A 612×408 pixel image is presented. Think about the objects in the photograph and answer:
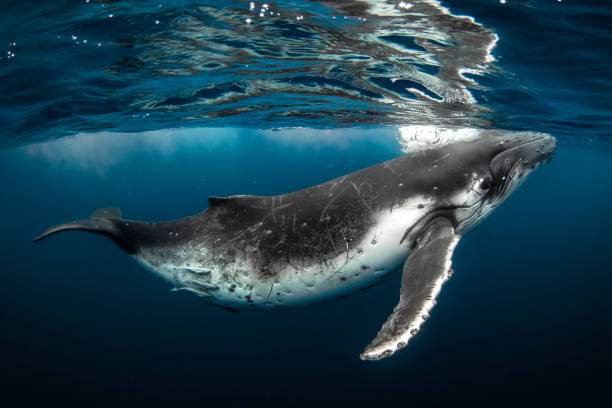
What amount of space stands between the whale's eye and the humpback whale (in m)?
0.01

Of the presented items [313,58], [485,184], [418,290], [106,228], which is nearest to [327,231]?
[418,290]

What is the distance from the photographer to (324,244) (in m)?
3.64

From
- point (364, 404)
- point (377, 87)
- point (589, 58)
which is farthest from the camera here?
point (364, 404)

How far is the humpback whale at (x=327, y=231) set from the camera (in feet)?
12.0

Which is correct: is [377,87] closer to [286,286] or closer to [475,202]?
[475,202]

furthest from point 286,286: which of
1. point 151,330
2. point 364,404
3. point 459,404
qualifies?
point 151,330

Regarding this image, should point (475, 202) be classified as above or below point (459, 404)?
above

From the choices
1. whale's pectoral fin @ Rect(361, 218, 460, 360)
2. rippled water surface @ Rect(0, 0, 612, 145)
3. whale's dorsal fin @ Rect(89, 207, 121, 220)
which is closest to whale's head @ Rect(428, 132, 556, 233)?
whale's pectoral fin @ Rect(361, 218, 460, 360)

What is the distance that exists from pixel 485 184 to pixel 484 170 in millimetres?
197

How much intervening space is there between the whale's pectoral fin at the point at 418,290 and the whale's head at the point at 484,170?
25.2 inches

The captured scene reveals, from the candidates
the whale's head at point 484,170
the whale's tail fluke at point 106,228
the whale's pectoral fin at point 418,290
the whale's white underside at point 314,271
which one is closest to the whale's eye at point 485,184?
the whale's head at point 484,170

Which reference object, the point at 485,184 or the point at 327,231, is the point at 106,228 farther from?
the point at 485,184

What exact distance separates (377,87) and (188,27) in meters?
6.09

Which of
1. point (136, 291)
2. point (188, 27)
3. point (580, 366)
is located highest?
point (188, 27)
